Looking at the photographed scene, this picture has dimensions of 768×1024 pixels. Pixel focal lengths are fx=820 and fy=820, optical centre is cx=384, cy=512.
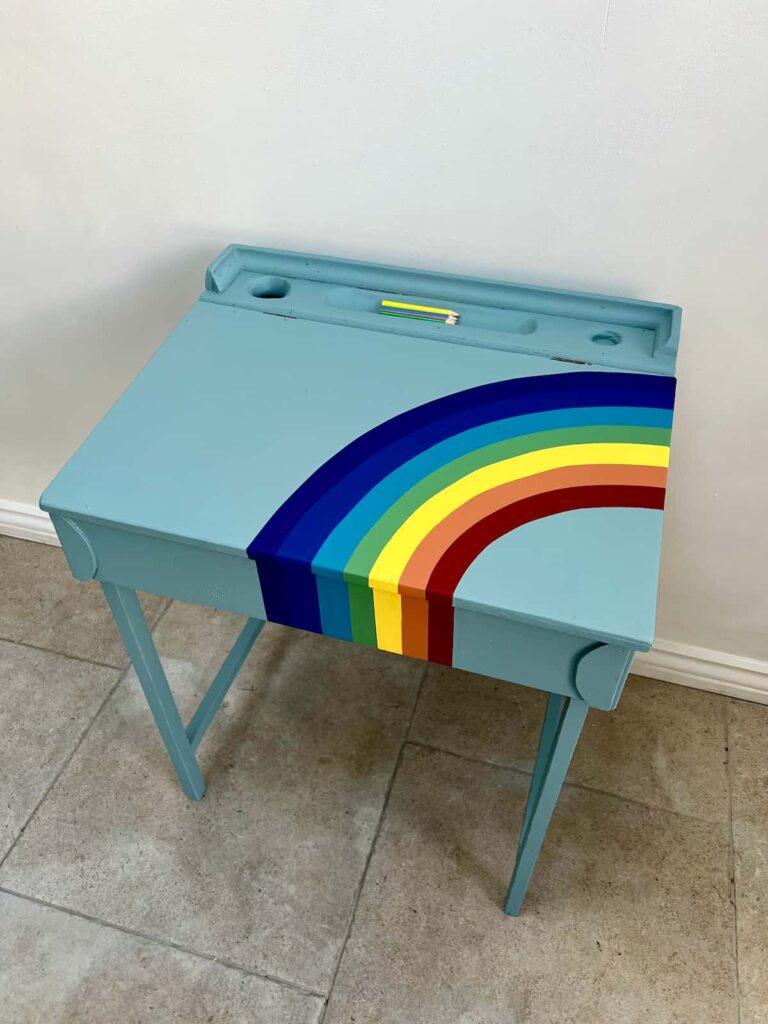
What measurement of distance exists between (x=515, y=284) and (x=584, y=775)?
35.6 inches

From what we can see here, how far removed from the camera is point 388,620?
0.92 m

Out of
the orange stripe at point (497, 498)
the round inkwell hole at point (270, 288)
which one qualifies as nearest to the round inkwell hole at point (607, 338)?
the orange stripe at point (497, 498)

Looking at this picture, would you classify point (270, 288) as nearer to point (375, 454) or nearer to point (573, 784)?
point (375, 454)

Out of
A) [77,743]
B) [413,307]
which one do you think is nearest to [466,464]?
[413,307]

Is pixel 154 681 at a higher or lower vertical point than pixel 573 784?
higher

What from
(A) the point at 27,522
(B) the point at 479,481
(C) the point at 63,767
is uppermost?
Answer: (B) the point at 479,481

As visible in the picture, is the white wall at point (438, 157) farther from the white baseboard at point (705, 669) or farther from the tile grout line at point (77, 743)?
the tile grout line at point (77, 743)

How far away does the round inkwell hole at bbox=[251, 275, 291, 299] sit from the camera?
1255 mm

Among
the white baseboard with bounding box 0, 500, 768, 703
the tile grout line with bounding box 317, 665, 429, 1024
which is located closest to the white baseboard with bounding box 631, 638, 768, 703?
the white baseboard with bounding box 0, 500, 768, 703

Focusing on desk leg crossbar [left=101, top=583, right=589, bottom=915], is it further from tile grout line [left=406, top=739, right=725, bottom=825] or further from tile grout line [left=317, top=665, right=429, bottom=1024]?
tile grout line [left=317, top=665, right=429, bottom=1024]

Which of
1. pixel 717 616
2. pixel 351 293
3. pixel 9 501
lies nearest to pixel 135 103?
pixel 351 293

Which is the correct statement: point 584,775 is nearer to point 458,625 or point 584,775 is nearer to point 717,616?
point 717,616

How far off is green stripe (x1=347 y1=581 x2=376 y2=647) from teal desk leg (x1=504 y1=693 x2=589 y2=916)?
9.6 inches

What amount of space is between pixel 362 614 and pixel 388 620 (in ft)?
0.10
